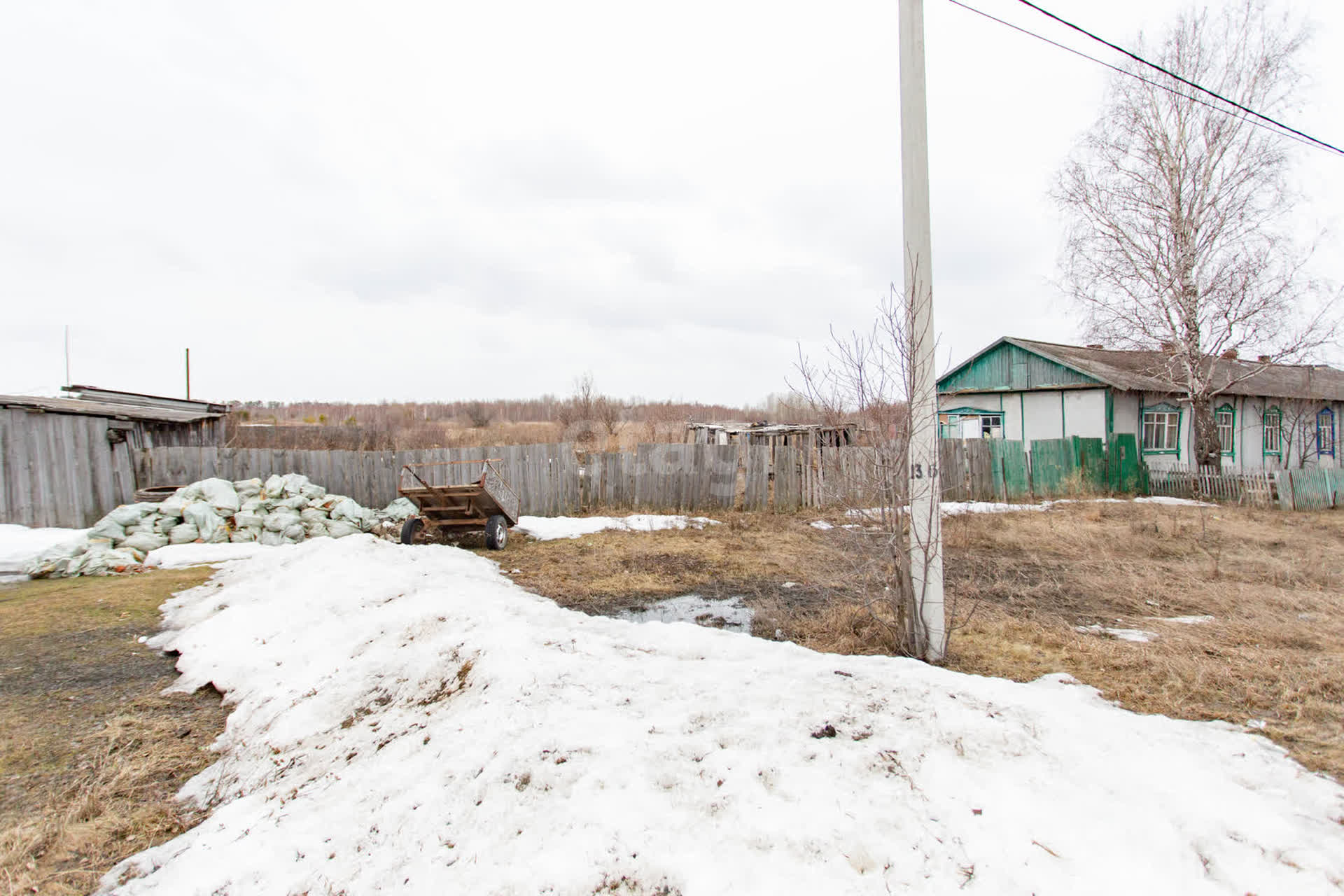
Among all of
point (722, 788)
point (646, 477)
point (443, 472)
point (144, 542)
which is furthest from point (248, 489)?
Result: point (722, 788)

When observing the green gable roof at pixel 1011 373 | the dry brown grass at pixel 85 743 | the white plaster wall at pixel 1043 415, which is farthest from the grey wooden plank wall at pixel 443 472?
the dry brown grass at pixel 85 743

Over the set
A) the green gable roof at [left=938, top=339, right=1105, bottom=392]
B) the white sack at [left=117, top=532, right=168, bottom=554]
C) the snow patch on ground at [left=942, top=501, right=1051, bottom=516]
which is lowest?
the snow patch on ground at [left=942, top=501, right=1051, bottom=516]

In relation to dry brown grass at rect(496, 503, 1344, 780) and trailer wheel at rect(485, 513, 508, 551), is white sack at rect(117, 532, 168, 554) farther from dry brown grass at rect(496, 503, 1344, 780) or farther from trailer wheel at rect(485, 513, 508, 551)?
dry brown grass at rect(496, 503, 1344, 780)

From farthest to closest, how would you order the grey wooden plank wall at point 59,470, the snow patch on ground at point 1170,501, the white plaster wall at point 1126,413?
the white plaster wall at point 1126,413 < the snow patch on ground at point 1170,501 < the grey wooden plank wall at point 59,470

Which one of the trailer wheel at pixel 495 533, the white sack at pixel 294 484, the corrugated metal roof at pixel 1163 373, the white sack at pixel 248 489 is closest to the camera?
the trailer wheel at pixel 495 533

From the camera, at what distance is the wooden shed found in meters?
10.5

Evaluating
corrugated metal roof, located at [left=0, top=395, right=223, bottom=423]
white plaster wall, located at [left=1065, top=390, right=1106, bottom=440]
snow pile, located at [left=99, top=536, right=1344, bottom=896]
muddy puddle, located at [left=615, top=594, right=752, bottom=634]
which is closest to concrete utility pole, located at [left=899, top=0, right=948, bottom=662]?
snow pile, located at [left=99, top=536, right=1344, bottom=896]

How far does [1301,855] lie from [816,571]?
5.94 m

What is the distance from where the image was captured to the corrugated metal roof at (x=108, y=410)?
10.7m

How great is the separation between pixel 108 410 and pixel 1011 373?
23.7 meters

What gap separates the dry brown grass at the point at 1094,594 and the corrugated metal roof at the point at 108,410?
8443 mm

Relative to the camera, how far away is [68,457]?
36.4 ft

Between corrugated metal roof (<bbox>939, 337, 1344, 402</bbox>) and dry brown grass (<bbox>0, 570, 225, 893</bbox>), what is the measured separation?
69.1 ft

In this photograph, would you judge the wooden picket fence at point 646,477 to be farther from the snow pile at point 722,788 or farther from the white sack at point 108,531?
the snow pile at point 722,788
